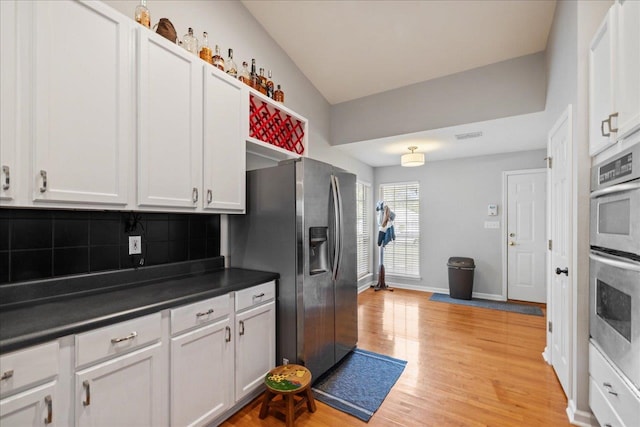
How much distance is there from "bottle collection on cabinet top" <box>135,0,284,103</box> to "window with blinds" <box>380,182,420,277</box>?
11.4ft

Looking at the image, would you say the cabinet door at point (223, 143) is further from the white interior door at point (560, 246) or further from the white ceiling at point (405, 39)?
the white interior door at point (560, 246)

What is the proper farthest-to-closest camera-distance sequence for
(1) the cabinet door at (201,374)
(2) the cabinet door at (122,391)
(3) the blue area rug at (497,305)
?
1. (3) the blue area rug at (497,305)
2. (1) the cabinet door at (201,374)
3. (2) the cabinet door at (122,391)

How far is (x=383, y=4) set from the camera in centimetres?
269

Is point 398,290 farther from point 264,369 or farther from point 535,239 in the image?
point 264,369

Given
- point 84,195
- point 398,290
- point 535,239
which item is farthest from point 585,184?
point 398,290

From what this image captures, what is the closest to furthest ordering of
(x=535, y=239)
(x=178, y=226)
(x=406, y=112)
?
1. (x=178, y=226)
2. (x=406, y=112)
3. (x=535, y=239)

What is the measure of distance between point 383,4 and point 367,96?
4.42ft

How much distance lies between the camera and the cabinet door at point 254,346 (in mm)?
1938

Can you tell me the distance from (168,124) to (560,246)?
10.2 feet

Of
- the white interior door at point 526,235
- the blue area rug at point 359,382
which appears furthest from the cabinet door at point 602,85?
the white interior door at point 526,235

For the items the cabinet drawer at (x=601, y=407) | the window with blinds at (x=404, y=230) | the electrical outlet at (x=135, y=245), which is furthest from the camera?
the window with blinds at (x=404, y=230)

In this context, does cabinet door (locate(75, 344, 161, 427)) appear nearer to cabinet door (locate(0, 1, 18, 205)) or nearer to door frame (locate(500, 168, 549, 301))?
cabinet door (locate(0, 1, 18, 205))

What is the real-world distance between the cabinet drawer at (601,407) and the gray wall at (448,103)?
102 inches

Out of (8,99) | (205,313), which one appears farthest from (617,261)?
(8,99)
